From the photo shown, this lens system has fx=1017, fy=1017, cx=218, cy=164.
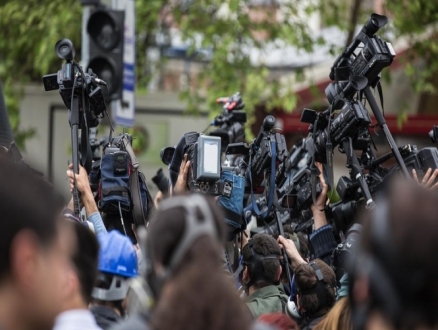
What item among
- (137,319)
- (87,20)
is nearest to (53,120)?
(87,20)

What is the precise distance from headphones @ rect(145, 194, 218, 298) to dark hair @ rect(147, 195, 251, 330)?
1cm

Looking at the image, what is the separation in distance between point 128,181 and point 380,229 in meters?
3.88

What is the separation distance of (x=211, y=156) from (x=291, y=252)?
2.39 ft

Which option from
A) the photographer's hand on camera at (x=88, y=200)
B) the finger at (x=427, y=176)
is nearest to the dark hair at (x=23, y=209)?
the photographer's hand on camera at (x=88, y=200)

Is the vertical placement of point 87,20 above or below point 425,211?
above

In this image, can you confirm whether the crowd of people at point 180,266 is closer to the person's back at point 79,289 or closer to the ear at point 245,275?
the person's back at point 79,289

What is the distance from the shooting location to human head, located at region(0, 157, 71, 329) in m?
2.57

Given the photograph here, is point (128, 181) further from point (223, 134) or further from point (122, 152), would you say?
point (223, 134)

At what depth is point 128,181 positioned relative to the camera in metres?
6.11

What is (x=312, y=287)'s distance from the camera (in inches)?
213

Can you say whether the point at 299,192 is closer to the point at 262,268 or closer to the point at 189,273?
the point at 262,268

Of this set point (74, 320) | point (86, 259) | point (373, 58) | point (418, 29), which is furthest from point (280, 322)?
point (418, 29)

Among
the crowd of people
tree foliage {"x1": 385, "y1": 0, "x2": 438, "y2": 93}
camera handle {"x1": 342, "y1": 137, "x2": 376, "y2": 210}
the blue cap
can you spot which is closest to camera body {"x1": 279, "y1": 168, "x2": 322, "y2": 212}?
camera handle {"x1": 342, "y1": 137, "x2": 376, "y2": 210}

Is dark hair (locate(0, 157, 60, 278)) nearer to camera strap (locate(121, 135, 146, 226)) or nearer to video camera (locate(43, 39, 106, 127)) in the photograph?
camera strap (locate(121, 135, 146, 226))
